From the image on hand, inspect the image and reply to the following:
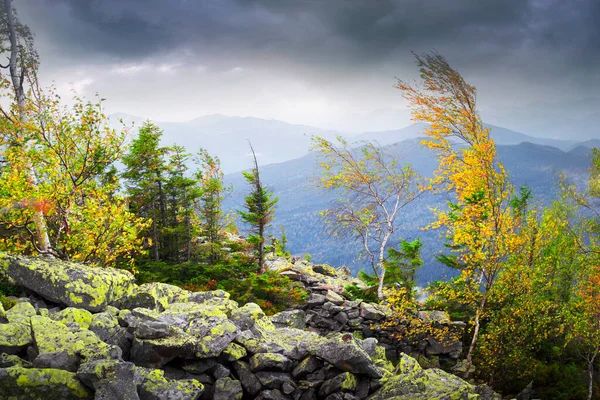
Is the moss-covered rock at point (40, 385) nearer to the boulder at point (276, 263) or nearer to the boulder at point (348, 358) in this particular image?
the boulder at point (348, 358)

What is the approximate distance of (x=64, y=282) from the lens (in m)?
10.8

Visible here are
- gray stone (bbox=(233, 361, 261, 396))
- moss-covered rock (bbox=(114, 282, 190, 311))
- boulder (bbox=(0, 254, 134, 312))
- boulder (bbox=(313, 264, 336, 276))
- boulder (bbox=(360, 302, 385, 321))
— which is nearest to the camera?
gray stone (bbox=(233, 361, 261, 396))

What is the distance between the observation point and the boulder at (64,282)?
10758 mm

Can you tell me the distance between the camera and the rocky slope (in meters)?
6.68

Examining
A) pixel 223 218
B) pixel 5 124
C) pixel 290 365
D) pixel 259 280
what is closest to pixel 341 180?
pixel 259 280

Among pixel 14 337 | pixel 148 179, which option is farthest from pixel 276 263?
pixel 14 337

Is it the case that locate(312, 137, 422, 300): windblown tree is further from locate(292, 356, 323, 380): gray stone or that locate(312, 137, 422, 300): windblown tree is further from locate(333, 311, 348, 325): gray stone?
locate(292, 356, 323, 380): gray stone

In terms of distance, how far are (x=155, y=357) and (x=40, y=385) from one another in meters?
2.45

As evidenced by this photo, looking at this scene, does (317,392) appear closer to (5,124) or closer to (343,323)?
(343,323)

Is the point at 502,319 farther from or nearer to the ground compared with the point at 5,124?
nearer to the ground

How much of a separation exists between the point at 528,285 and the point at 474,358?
766 centimetres

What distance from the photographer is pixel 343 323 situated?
2181 centimetres

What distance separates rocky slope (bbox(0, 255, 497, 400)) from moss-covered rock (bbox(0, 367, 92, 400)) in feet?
0.05

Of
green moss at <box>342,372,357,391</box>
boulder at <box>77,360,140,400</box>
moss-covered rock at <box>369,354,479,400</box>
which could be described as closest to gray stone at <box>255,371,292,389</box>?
green moss at <box>342,372,357,391</box>
